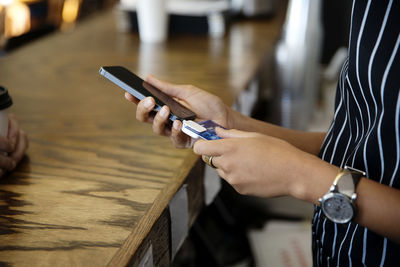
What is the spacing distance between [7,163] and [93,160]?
172mm

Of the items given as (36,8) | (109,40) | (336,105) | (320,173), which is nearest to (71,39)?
(109,40)

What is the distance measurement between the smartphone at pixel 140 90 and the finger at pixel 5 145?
22cm

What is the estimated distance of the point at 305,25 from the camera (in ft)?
7.35

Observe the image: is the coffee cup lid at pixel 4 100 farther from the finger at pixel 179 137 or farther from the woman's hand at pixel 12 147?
the finger at pixel 179 137

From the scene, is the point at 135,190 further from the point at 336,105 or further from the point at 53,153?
the point at 336,105

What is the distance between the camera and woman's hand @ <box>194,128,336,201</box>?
69 cm

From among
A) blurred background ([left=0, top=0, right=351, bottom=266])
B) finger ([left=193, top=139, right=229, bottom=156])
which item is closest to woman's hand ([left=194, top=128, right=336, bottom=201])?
finger ([left=193, top=139, right=229, bottom=156])

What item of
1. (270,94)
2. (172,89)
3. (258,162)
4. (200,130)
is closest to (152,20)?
(270,94)

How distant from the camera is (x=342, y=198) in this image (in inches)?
26.0

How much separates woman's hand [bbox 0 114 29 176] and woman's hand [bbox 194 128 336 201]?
0.40 m

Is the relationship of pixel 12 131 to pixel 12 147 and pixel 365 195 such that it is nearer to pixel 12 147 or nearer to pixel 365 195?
pixel 12 147

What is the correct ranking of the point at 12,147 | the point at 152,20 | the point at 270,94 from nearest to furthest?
the point at 12,147, the point at 152,20, the point at 270,94

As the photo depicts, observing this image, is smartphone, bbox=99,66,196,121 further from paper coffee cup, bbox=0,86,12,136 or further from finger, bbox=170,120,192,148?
paper coffee cup, bbox=0,86,12,136

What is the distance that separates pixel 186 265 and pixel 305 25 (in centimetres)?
129
